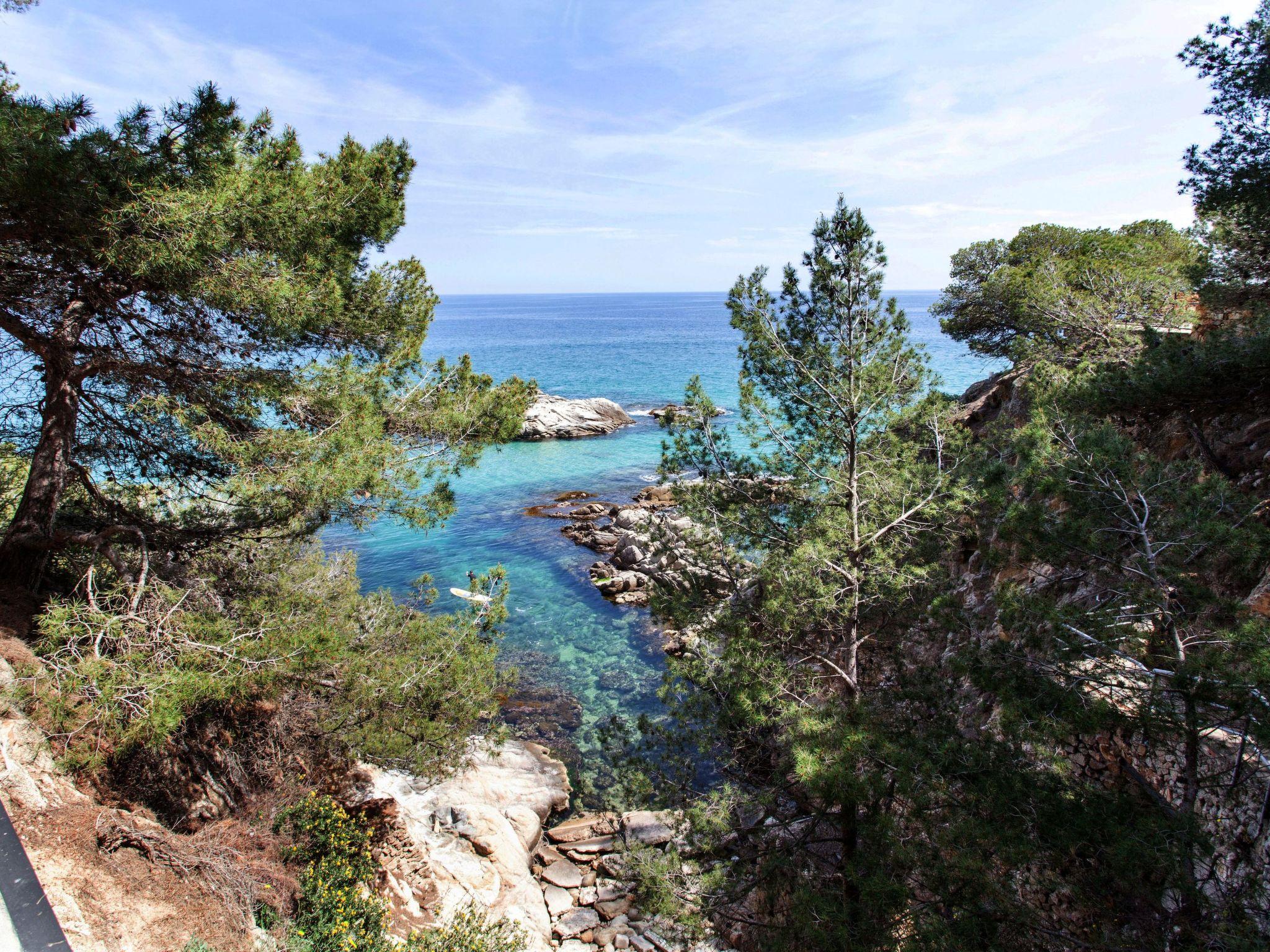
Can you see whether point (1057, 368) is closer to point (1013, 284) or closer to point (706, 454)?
point (706, 454)

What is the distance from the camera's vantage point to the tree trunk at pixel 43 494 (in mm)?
7188

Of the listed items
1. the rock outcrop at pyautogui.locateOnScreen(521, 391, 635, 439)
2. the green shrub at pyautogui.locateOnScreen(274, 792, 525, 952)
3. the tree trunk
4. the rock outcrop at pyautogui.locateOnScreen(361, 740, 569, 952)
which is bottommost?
the rock outcrop at pyautogui.locateOnScreen(361, 740, 569, 952)

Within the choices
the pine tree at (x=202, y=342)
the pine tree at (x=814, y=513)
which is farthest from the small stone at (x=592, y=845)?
the pine tree at (x=202, y=342)

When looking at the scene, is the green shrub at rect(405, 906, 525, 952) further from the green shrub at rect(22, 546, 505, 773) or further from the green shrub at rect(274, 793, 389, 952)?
the green shrub at rect(22, 546, 505, 773)

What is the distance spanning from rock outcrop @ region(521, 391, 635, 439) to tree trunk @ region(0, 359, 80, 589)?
1376 inches

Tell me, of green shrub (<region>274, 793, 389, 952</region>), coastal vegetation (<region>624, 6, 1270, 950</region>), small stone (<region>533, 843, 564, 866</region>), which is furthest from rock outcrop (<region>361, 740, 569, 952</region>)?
coastal vegetation (<region>624, 6, 1270, 950</region>)

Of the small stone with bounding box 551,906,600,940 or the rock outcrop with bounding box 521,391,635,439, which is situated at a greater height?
the rock outcrop with bounding box 521,391,635,439

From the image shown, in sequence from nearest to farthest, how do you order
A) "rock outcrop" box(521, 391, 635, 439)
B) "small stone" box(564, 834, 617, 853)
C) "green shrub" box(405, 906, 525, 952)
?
"green shrub" box(405, 906, 525, 952) < "small stone" box(564, 834, 617, 853) < "rock outcrop" box(521, 391, 635, 439)

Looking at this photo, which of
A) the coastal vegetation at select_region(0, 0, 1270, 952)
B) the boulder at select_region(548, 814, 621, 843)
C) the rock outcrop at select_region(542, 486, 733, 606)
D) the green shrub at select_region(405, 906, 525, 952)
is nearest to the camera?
the coastal vegetation at select_region(0, 0, 1270, 952)

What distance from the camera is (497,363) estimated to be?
74.9 m

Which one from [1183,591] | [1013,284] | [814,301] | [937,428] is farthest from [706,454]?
[1013,284]

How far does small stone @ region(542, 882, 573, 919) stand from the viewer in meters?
9.90

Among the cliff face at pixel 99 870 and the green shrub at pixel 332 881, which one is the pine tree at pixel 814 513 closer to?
the green shrub at pixel 332 881

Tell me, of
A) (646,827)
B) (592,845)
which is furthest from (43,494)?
(646,827)
